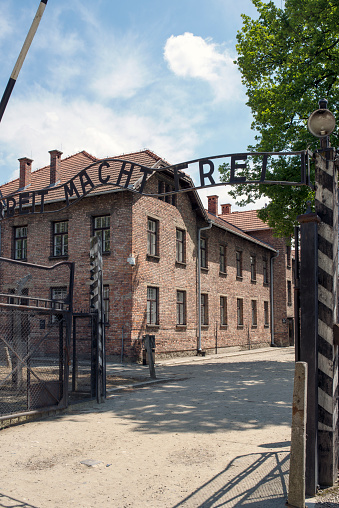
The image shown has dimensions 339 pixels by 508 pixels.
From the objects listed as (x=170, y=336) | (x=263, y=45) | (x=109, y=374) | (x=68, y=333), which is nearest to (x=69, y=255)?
(x=170, y=336)

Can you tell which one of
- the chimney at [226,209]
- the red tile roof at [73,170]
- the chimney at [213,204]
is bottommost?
the red tile roof at [73,170]

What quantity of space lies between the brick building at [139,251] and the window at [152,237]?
1.8 inches

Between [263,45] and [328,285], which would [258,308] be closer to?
[263,45]

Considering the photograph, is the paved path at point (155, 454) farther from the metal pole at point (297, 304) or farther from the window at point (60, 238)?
the window at point (60, 238)

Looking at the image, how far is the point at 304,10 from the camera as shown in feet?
58.0

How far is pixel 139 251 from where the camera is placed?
20766 mm

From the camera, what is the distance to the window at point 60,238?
22.5m

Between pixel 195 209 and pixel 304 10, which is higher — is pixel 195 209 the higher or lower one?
the lower one

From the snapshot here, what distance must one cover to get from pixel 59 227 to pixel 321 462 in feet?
64.0

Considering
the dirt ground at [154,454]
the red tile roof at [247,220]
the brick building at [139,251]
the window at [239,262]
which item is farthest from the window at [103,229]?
the red tile roof at [247,220]

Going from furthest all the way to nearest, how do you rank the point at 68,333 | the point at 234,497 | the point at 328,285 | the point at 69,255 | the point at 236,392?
the point at 69,255 < the point at 236,392 < the point at 68,333 < the point at 328,285 < the point at 234,497

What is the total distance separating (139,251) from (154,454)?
14.9 meters

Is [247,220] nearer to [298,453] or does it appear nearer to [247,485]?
[247,485]

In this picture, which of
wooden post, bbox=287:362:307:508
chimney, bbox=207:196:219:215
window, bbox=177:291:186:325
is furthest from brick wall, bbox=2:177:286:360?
wooden post, bbox=287:362:307:508
